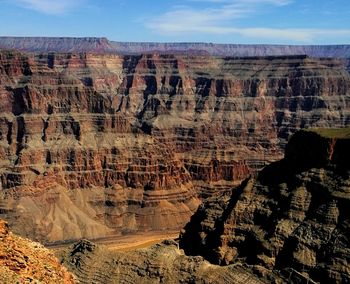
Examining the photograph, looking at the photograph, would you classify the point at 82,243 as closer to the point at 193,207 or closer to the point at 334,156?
the point at 334,156

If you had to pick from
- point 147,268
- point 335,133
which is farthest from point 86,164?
point 147,268

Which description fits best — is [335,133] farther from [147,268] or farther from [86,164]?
[86,164]

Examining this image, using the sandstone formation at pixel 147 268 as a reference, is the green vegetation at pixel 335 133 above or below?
above

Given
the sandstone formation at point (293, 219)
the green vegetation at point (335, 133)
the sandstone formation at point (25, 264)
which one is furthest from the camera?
the green vegetation at point (335, 133)

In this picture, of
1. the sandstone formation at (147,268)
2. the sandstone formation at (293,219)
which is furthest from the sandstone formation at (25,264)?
the sandstone formation at (293,219)

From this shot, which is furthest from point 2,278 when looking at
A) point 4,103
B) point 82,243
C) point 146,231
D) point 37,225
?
point 4,103

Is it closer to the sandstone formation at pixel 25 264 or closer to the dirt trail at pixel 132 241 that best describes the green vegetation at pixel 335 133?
the sandstone formation at pixel 25 264
